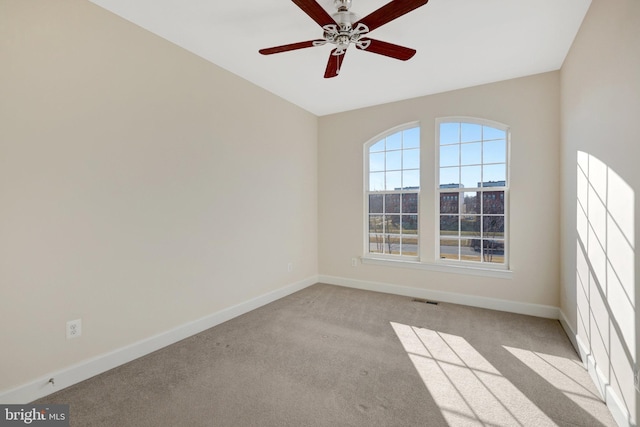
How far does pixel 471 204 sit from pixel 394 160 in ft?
4.02

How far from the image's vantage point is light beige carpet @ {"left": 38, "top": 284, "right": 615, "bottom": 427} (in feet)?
5.61

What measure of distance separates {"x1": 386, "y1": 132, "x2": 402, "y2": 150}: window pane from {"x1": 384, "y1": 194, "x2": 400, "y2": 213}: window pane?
72 centimetres

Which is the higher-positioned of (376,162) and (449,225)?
(376,162)

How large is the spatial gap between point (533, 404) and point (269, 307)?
2659 millimetres

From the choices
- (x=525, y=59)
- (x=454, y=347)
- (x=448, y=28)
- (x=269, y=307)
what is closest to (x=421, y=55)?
(x=448, y=28)

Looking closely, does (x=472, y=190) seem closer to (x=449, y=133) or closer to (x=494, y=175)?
(x=494, y=175)

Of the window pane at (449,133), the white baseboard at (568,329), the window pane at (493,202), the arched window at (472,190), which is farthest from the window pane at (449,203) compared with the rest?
the white baseboard at (568,329)

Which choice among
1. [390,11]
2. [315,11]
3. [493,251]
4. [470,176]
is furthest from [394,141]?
[315,11]

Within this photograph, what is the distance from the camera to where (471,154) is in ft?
12.2

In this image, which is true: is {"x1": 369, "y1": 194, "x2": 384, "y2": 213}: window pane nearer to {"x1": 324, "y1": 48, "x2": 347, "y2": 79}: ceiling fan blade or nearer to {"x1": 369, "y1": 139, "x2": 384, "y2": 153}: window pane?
{"x1": 369, "y1": 139, "x2": 384, "y2": 153}: window pane

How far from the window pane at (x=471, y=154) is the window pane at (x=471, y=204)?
1.40 ft

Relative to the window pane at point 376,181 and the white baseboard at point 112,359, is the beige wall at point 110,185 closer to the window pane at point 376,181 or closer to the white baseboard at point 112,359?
the white baseboard at point 112,359

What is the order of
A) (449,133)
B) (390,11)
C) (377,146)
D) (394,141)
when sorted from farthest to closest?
(377,146), (394,141), (449,133), (390,11)

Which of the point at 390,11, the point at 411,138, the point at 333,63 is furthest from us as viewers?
the point at 411,138
